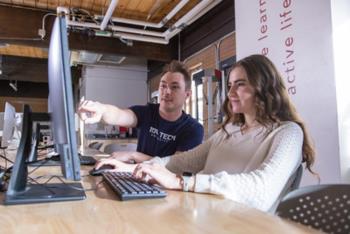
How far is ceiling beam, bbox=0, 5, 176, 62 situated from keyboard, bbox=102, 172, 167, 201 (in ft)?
12.5

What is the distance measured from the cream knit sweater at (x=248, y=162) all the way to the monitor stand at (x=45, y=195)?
14.6 inches

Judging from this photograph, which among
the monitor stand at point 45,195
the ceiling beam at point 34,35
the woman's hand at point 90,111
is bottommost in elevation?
the monitor stand at point 45,195

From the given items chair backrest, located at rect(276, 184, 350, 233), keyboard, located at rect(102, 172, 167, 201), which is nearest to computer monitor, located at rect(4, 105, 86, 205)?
keyboard, located at rect(102, 172, 167, 201)

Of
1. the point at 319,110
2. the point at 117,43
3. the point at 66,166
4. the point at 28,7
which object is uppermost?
the point at 28,7

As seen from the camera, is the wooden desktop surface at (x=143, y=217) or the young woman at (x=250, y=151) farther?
the young woman at (x=250, y=151)

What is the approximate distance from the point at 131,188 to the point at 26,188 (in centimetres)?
33

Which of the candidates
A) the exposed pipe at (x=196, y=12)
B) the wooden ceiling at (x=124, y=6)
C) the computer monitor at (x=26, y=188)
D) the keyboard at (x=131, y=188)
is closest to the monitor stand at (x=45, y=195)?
the computer monitor at (x=26, y=188)

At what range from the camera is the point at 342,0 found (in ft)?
6.07

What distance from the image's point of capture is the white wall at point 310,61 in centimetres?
183

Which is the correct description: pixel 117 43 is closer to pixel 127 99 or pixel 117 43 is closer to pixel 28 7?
pixel 28 7

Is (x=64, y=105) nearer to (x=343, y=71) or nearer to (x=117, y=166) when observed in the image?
(x=117, y=166)

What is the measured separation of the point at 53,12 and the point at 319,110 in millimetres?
3858

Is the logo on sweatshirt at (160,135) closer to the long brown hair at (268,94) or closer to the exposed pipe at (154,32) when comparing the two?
the long brown hair at (268,94)

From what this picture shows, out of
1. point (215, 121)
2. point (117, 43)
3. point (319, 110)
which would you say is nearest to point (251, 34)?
point (319, 110)
